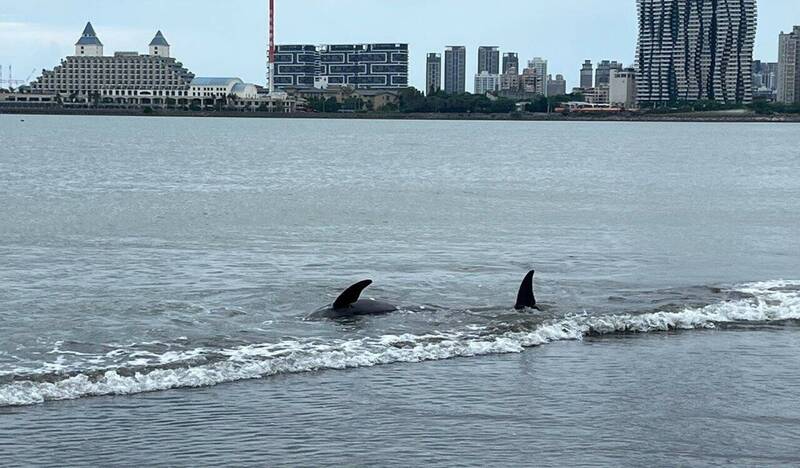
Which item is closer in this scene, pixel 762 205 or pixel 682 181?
→ pixel 762 205

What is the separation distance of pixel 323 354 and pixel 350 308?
3.87 meters

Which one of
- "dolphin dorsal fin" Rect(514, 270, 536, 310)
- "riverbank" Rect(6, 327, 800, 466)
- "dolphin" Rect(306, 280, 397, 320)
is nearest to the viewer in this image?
"riverbank" Rect(6, 327, 800, 466)

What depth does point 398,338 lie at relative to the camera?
71.2 feet

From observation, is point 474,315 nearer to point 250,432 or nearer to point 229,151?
point 250,432

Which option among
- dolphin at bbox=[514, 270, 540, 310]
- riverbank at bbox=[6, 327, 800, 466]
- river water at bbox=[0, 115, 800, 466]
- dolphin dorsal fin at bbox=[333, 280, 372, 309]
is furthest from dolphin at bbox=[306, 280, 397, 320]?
riverbank at bbox=[6, 327, 800, 466]

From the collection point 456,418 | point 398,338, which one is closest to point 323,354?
point 398,338

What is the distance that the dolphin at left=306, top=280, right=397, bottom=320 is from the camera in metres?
23.8

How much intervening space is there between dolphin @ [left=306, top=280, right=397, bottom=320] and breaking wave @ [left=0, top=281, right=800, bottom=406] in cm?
211

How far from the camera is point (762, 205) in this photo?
58.5 meters

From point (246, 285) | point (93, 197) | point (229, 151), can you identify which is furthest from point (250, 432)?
point (229, 151)

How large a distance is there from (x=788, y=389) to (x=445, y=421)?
509 centimetres

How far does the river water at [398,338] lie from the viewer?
50.4ft

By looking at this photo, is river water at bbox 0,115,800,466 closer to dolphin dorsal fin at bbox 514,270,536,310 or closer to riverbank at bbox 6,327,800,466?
riverbank at bbox 6,327,800,466

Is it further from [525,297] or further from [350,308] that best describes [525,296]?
[350,308]
